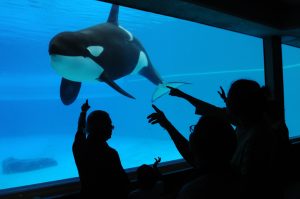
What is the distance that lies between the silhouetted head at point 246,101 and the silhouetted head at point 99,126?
0.86m

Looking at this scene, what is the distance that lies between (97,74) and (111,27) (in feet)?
3.19

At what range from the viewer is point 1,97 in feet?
123

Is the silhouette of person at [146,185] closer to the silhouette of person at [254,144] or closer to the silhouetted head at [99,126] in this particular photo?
the silhouetted head at [99,126]

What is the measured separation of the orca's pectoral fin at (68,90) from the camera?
477 cm

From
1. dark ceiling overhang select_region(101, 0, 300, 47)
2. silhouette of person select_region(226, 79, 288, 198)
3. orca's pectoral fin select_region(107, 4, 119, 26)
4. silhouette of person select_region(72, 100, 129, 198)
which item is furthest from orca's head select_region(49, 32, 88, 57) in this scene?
silhouette of person select_region(226, 79, 288, 198)

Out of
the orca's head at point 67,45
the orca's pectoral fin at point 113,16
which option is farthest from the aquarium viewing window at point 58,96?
the orca's head at point 67,45

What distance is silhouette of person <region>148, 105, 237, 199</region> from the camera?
1.13 m

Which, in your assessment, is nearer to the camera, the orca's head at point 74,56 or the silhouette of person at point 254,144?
the silhouette of person at point 254,144

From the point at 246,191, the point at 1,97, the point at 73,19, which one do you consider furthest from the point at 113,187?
the point at 1,97

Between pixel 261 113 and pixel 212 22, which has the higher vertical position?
pixel 212 22

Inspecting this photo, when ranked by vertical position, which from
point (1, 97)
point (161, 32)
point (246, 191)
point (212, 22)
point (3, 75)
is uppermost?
point (161, 32)

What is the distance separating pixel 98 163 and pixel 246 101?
1016 millimetres

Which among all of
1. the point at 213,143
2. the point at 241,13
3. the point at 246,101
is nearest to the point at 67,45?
the point at 241,13

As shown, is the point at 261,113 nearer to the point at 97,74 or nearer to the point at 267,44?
the point at 97,74
